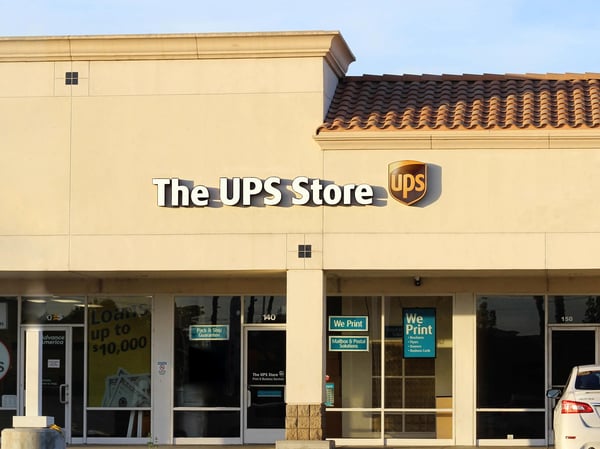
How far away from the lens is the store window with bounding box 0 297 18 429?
2452 centimetres

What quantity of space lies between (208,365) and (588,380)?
27.6ft

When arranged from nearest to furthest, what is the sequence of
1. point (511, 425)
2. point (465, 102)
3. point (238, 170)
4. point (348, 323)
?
point (238, 170) → point (465, 102) → point (511, 425) → point (348, 323)

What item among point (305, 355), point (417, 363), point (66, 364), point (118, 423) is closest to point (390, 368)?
point (417, 363)

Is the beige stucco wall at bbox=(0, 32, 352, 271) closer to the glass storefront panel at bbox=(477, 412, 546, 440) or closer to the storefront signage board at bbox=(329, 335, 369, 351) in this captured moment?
the storefront signage board at bbox=(329, 335, 369, 351)

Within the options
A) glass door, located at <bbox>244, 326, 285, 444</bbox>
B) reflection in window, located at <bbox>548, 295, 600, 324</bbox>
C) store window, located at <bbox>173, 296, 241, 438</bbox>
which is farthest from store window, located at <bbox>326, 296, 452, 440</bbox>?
reflection in window, located at <bbox>548, 295, 600, 324</bbox>

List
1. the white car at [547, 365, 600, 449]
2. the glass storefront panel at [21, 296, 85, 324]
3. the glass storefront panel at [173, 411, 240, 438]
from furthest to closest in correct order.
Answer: the glass storefront panel at [21, 296, 85, 324] < the glass storefront panel at [173, 411, 240, 438] < the white car at [547, 365, 600, 449]

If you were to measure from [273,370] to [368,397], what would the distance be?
6.12 ft

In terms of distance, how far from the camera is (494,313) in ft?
77.6

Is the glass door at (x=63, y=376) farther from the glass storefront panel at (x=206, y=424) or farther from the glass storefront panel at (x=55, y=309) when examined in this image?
the glass storefront panel at (x=206, y=424)

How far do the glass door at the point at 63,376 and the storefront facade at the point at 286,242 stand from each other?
43 millimetres

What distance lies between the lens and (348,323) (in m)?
23.9

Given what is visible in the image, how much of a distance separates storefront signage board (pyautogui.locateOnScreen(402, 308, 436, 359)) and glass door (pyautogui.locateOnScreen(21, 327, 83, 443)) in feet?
20.6

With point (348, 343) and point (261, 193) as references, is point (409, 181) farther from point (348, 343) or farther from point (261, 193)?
point (348, 343)

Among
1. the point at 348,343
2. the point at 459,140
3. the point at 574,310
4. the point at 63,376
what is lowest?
the point at 63,376
